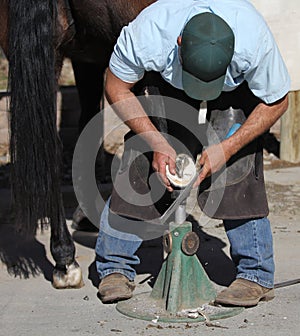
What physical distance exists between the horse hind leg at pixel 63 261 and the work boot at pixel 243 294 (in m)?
0.72

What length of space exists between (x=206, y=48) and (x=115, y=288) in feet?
3.79

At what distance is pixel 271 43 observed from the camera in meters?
3.52

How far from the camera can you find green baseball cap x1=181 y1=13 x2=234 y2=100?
3314 millimetres

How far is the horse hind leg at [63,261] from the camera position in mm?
4125

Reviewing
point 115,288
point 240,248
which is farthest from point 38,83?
point 240,248

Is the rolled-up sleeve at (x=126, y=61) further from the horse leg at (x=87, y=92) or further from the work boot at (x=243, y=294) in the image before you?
the horse leg at (x=87, y=92)

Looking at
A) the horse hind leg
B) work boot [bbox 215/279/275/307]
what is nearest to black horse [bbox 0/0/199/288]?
the horse hind leg

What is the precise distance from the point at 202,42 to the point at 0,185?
2.92 m

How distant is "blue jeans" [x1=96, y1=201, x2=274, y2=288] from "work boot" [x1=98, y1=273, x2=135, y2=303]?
3cm

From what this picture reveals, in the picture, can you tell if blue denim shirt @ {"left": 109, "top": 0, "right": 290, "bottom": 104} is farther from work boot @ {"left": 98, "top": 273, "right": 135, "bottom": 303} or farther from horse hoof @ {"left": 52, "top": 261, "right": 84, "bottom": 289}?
horse hoof @ {"left": 52, "top": 261, "right": 84, "bottom": 289}

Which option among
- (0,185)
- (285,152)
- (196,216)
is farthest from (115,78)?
(285,152)

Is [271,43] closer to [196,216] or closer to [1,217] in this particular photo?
[196,216]

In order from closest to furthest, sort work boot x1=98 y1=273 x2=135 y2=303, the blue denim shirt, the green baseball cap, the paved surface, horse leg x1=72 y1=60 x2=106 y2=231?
the green baseball cap < the blue denim shirt < the paved surface < work boot x1=98 y1=273 x2=135 y2=303 < horse leg x1=72 y1=60 x2=106 y2=231

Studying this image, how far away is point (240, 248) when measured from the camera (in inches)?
152
